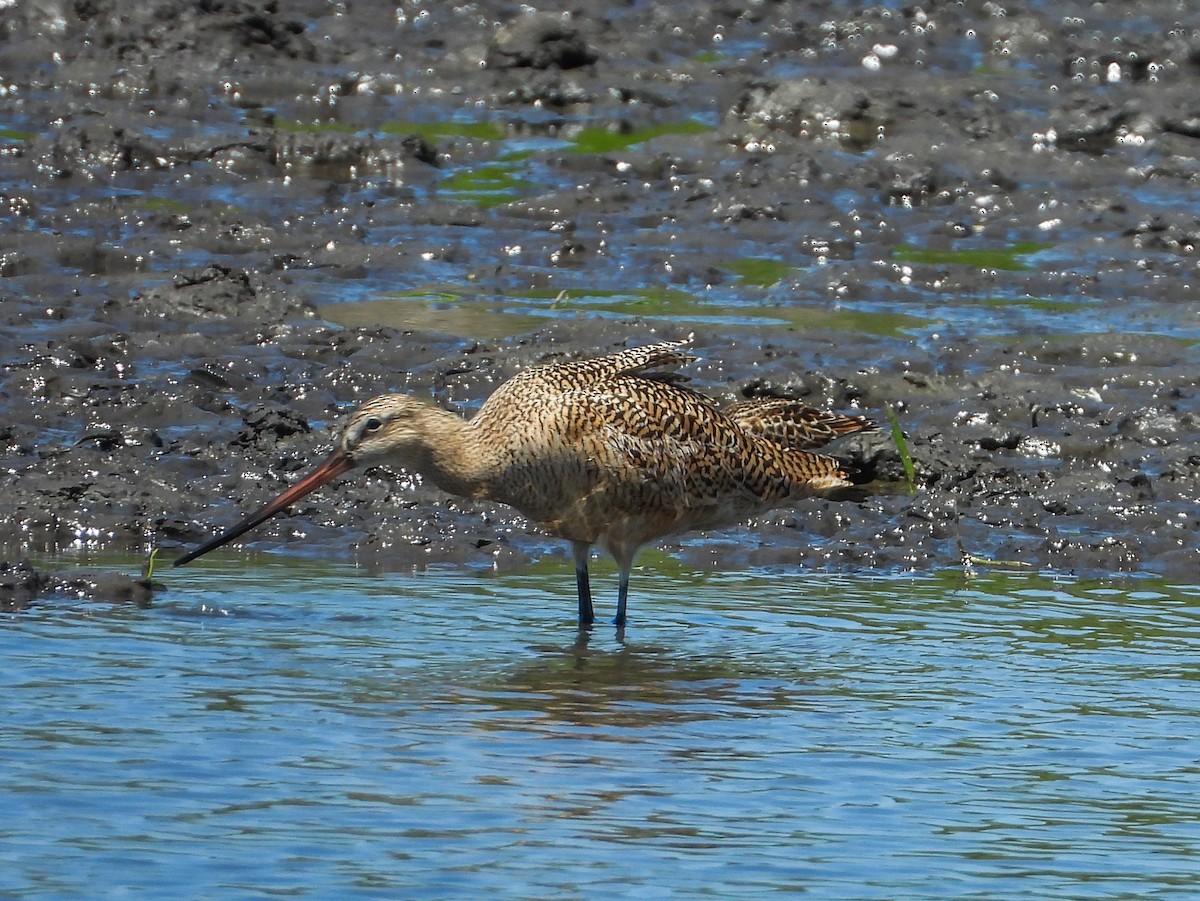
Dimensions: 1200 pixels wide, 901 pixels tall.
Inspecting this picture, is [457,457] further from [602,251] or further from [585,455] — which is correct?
[602,251]

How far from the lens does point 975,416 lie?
35.3ft

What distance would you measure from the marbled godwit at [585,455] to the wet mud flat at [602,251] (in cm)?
91

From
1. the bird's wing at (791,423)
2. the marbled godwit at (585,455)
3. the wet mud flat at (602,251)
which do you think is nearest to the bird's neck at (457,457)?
the marbled godwit at (585,455)

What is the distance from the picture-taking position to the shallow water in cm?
530

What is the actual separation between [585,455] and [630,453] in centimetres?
20

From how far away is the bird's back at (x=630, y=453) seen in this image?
7.95 m

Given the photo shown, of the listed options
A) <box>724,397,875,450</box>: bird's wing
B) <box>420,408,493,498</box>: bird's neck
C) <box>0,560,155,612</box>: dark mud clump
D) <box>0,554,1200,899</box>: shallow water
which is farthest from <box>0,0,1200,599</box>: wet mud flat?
<box>420,408,493,498</box>: bird's neck

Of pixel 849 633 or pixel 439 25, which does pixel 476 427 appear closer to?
pixel 849 633

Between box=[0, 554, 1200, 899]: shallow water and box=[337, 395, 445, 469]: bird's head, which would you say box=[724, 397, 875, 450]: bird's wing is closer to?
box=[0, 554, 1200, 899]: shallow water

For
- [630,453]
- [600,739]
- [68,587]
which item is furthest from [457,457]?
[600,739]

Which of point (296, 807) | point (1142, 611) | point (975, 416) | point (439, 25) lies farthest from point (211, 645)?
point (439, 25)

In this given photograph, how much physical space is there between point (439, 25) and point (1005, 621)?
1254 centimetres

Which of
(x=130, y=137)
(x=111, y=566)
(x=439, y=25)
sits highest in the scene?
(x=439, y=25)

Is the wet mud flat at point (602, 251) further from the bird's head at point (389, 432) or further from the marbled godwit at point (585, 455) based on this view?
the bird's head at point (389, 432)
